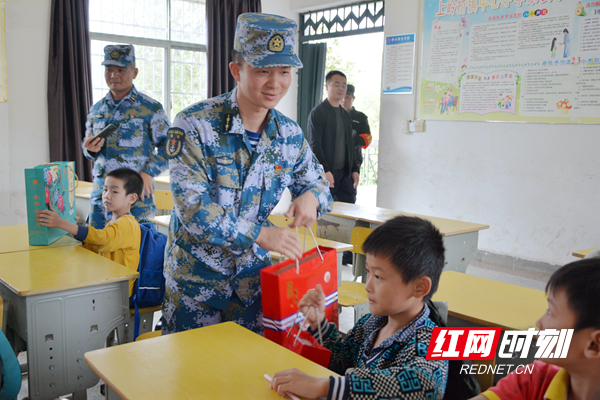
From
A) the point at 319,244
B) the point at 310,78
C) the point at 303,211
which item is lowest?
the point at 319,244

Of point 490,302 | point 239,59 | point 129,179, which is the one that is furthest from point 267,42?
point 129,179

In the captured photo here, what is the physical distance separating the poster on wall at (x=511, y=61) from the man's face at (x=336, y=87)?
1.00 meters

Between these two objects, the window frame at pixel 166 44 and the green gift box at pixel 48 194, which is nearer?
the green gift box at pixel 48 194

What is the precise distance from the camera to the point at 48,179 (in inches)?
95.1

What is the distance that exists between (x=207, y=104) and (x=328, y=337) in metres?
0.76

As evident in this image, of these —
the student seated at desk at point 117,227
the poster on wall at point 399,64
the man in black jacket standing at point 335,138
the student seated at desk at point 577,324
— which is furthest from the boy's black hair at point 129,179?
the poster on wall at point 399,64

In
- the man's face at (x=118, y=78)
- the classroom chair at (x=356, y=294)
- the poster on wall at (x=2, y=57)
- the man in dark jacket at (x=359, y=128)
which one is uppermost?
the poster on wall at (x=2, y=57)

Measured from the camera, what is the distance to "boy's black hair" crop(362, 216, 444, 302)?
1.29 metres

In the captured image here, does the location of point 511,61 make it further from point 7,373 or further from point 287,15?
point 7,373

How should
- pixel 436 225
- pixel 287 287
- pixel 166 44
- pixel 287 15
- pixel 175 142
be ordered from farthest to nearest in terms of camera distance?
pixel 287 15
pixel 166 44
pixel 436 225
pixel 175 142
pixel 287 287

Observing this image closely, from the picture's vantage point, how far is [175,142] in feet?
4.69

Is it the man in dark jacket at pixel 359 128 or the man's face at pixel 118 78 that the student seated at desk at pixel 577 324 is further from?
the man in dark jacket at pixel 359 128

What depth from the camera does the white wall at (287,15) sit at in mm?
7016

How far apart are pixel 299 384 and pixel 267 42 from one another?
0.88 metres
